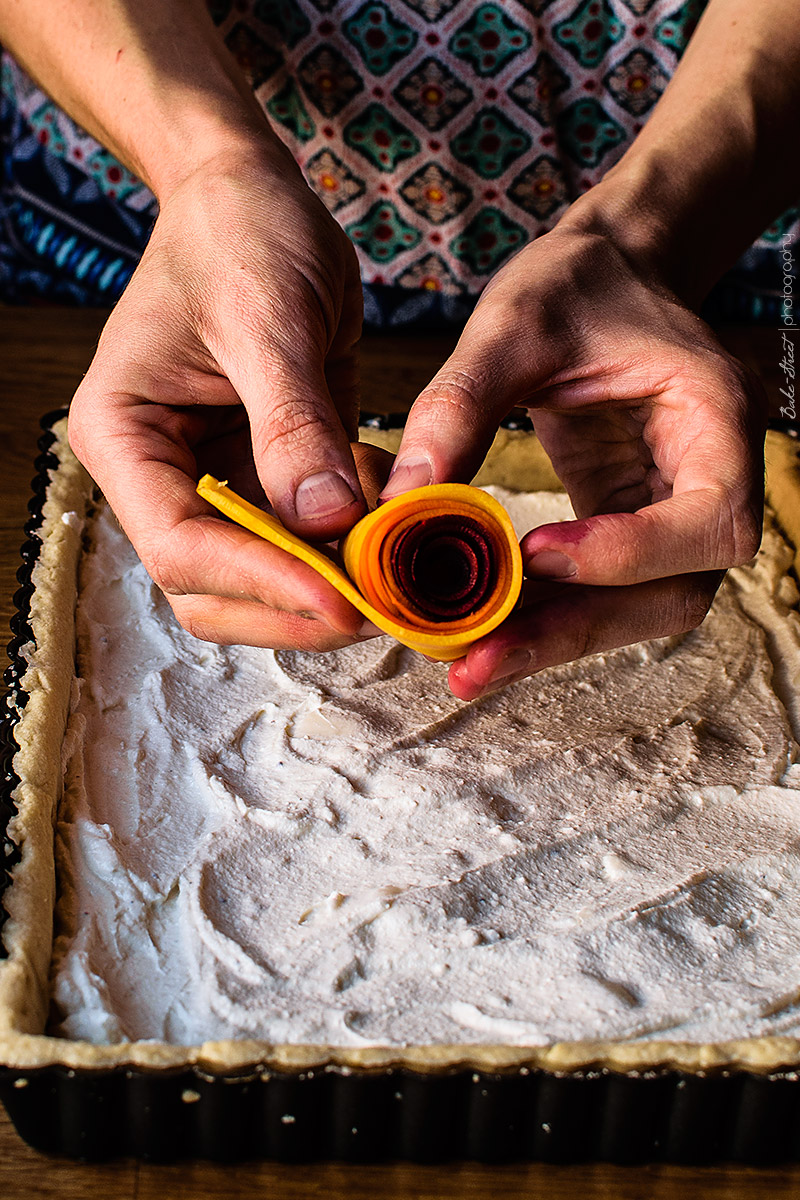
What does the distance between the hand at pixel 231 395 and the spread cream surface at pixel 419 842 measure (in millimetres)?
190

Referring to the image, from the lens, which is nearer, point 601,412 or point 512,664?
point 512,664

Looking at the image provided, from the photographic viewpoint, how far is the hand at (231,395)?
3.96ft

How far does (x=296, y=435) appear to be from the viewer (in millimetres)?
1201

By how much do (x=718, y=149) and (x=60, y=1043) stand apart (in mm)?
1600

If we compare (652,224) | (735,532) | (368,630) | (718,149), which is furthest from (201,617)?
(718,149)

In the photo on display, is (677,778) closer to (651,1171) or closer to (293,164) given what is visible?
(651,1171)

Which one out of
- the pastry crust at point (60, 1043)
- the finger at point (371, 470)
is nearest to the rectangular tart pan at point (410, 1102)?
the pastry crust at point (60, 1043)

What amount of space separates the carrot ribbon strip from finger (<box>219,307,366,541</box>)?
8cm

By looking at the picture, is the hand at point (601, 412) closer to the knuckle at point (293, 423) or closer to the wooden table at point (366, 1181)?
the knuckle at point (293, 423)

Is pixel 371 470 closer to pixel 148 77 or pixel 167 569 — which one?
pixel 167 569

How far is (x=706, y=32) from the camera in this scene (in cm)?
185

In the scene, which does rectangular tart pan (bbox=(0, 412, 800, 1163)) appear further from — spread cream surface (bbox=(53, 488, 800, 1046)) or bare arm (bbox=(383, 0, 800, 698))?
bare arm (bbox=(383, 0, 800, 698))

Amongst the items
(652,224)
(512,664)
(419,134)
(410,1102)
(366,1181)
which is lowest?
(366,1181)

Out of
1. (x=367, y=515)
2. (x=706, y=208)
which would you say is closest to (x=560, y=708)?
(x=367, y=515)
